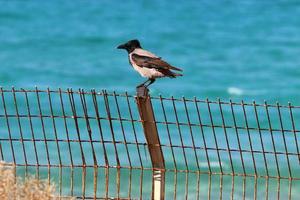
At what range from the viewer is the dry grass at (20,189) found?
499 inches

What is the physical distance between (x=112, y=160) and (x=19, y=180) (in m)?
15.1

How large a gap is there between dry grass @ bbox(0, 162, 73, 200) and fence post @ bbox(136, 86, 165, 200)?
4.55 ft

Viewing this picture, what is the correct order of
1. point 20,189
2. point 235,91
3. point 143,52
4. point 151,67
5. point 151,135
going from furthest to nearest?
point 235,91 < point 143,52 < point 151,67 < point 151,135 < point 20,189

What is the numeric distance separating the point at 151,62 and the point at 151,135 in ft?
2.76

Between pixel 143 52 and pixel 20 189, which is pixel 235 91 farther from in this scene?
pixel 20 189

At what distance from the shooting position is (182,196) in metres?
25.2

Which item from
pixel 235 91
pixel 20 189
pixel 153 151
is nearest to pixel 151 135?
pixel 153 151

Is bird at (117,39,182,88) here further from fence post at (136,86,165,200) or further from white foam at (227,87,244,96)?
white foam at (227,87,244,96)

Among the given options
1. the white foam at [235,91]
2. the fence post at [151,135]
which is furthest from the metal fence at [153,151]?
the white foam at [235,91]

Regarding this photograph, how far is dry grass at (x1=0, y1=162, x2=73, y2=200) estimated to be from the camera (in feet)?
41.6

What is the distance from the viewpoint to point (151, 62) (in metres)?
14.2

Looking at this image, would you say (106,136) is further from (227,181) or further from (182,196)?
(182,196)

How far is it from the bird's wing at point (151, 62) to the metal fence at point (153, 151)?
0.44m

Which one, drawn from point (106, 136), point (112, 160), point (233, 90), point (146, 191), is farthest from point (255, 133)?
point (233, 90)
